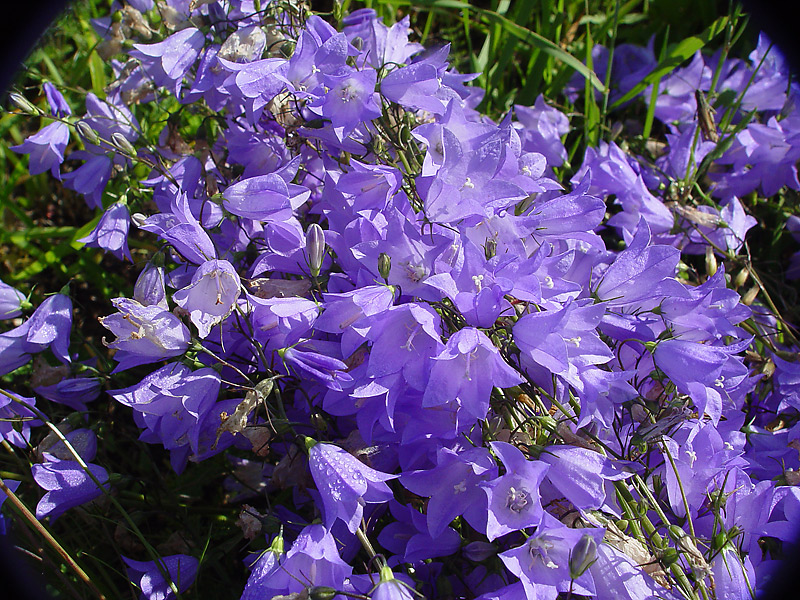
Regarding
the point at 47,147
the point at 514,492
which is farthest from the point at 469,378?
the point at 47,147

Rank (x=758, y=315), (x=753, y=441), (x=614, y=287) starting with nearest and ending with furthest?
(x=614, y=287) < (x=753, y=441) < (x=758, y=315)

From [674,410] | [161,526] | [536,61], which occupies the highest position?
[536,61]

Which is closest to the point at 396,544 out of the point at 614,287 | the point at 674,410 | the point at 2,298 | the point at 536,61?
the point at 674,410

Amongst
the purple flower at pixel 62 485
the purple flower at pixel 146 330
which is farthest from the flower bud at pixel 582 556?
the purple flower at pixel 62 485

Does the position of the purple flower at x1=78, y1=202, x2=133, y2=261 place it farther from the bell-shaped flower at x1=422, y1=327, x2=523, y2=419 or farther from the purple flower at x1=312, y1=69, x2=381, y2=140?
the bell-shaped flower at x1=422, y1=327, x2=523, y2=419

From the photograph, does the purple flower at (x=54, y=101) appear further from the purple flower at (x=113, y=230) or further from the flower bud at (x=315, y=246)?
the flower bud at (x=315, y=246)

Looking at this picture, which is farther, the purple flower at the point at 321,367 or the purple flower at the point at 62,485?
the purple flower at the point at 62,485

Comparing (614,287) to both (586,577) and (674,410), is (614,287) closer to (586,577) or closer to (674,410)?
(674,410)
